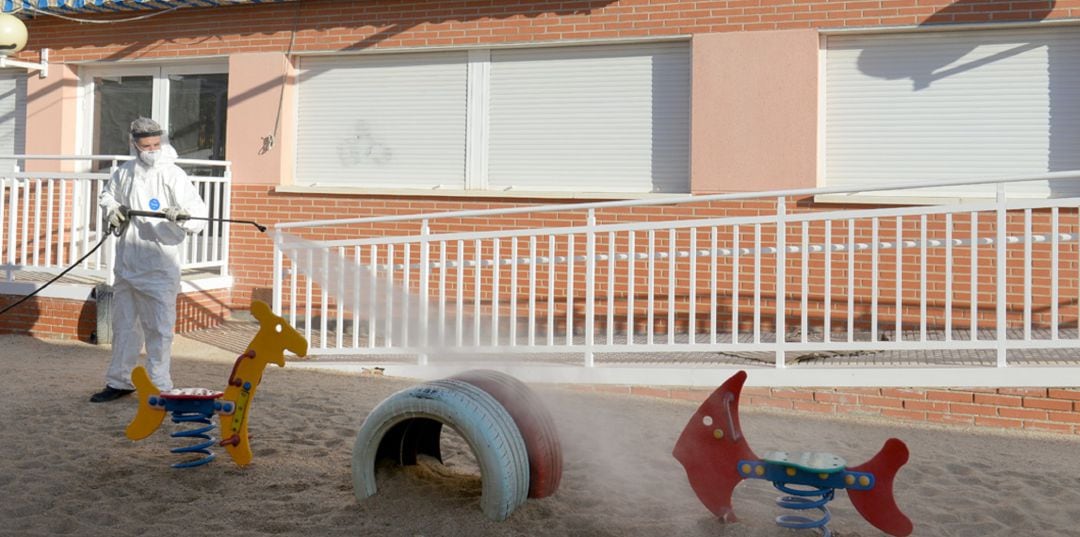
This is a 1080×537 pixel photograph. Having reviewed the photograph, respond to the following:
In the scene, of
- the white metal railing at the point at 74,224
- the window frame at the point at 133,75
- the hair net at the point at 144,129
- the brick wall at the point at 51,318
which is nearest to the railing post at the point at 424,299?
the hair net at the point at 144,129

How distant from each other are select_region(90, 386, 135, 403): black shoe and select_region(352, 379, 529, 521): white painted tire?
2786 mm

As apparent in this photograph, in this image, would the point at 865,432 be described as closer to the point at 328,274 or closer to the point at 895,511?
the point at 895,511

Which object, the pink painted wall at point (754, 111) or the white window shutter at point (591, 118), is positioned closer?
the pink painted wall at point (754, 111)

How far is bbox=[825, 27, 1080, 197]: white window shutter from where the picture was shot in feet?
26.7

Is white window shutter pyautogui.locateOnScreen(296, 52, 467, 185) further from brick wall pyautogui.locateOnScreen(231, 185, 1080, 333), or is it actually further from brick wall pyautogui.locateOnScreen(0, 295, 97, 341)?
brick wall pyautogui.locateOnScreen(0, 295, 97, 341)

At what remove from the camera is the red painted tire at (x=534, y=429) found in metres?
4.29

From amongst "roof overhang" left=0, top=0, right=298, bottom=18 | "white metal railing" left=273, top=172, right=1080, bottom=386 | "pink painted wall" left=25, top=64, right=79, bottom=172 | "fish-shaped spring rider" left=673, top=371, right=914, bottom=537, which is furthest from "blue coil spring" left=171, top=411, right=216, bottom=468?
"pink painted wall" left=25, top=64, right=79, bottom=172

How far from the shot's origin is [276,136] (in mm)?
10477

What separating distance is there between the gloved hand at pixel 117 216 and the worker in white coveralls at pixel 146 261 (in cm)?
7

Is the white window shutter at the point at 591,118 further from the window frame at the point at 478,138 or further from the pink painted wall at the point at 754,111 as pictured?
the pink painted wall at the point at 754,111

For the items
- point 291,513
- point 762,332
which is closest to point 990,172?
point 762,332

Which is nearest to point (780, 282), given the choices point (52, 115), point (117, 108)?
point (117, 108)

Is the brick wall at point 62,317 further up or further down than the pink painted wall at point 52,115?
further down

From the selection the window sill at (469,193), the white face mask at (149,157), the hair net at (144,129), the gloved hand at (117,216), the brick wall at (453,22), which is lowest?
the gloved hand at (117,216)
